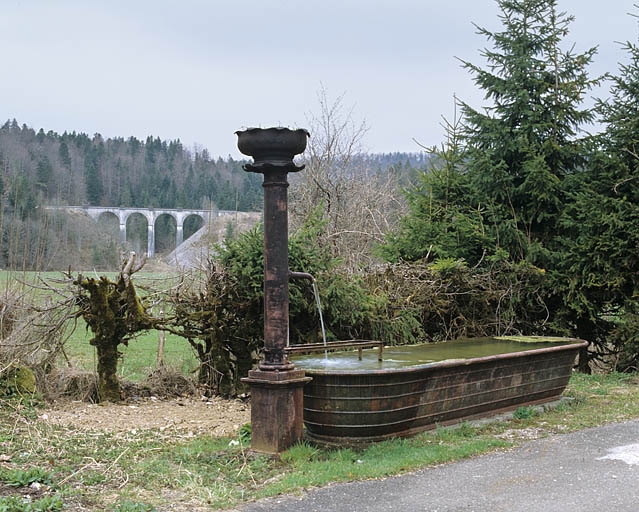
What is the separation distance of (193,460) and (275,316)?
150cm

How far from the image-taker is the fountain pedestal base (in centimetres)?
659

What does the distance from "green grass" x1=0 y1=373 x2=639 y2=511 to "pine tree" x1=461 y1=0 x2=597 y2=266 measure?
5.81 m

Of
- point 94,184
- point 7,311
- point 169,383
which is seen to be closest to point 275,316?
point 169,383

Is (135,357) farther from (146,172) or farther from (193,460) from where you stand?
(146,172)

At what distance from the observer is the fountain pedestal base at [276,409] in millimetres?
6590

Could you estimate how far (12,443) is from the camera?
691 cm

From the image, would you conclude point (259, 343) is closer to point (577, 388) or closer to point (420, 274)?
point (420, 274)

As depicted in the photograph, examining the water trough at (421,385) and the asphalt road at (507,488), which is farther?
the water trough at (421,385)

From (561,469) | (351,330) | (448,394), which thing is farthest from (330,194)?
(561,469)

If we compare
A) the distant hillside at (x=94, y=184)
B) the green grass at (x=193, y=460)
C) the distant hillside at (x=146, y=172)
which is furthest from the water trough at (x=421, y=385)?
the distant hillside at (x=146, y=172)

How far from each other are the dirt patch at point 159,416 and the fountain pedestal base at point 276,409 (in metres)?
1.25

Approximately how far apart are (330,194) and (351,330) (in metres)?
11.9

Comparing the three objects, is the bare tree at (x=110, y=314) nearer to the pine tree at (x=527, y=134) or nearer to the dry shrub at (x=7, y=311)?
the dry shrub at (x=7, y=311)

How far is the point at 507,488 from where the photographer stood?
221 inches
